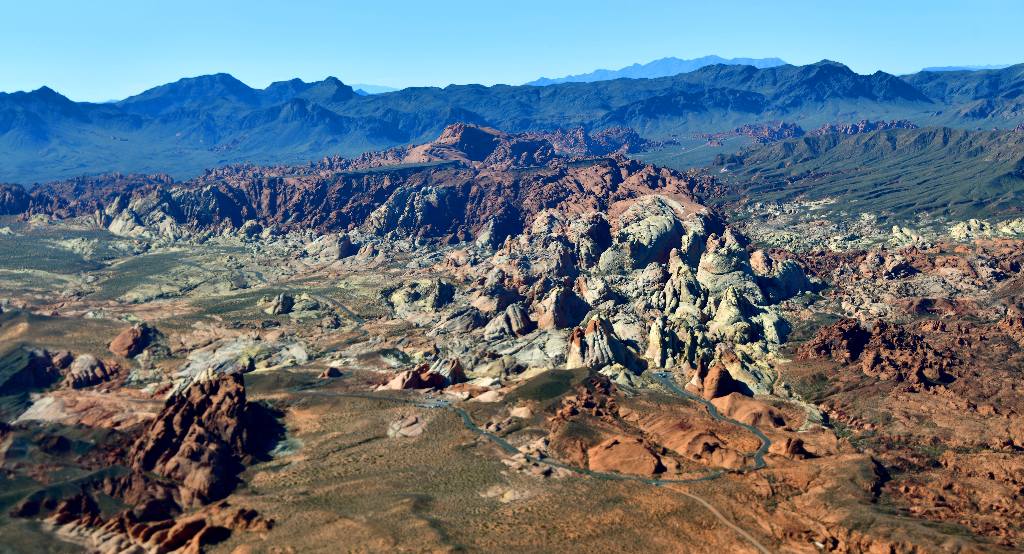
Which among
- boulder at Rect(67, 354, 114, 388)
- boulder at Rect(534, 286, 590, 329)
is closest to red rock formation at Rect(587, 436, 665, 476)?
boulder at Rect(534, 286, 590, 329)

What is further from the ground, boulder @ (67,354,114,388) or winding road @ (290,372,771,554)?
boulder @ (67,354,114,388)

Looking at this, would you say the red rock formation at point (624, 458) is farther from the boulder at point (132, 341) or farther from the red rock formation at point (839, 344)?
the boulder at point (132, 341)

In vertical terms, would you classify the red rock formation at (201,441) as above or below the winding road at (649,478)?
above

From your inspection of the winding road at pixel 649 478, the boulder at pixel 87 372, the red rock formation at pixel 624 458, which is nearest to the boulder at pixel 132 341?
the boulder at pixel 87 372

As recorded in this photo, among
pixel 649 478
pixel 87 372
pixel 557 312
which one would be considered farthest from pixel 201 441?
pixel 557 312

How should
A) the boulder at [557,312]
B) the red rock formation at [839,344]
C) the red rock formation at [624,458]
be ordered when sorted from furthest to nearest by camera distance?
1. the boulder at [557,312]
2. the red rock formation at [839,344]
3. the red rock formation at [624,458]

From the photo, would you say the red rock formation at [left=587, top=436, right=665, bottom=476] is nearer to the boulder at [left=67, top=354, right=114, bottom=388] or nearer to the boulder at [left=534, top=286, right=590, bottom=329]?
the boulder at [left=534, top=286, right=590, bottom=329]

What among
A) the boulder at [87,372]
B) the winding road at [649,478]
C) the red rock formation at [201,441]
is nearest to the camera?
the winding road at [649,478]

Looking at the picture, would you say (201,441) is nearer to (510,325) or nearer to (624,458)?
(624,458)

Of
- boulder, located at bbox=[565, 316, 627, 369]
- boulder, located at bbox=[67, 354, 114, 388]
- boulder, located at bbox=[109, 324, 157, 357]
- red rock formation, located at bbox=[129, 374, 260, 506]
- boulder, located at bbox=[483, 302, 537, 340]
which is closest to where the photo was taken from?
red rock formation, located at bbox=[129, 374, 260, 506]

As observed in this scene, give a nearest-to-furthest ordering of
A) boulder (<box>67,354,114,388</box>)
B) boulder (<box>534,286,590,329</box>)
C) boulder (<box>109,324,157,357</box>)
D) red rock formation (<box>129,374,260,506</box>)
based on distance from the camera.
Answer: red rock formation (<box>129,374,260,506</box>) < boulder (<box>67,354,114,388</box>) < boulder (<box>109,324,157,357</box>) < boulder (<box>534,286,590,329</box>)
